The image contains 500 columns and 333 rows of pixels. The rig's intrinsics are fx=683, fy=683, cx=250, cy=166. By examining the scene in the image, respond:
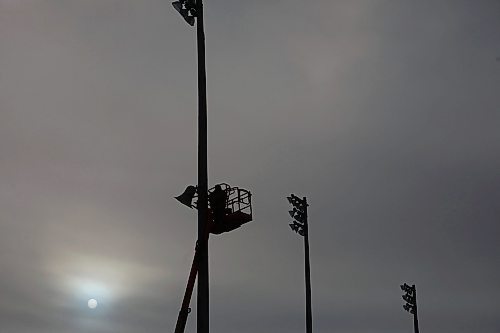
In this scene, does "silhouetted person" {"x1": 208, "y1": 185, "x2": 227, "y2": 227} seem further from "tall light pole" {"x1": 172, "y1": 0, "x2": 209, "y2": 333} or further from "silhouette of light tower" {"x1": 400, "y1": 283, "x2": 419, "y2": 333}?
"silhouette of light tower" {"x1": 400, "y1": 283, "x2": 419, "y2": 333}

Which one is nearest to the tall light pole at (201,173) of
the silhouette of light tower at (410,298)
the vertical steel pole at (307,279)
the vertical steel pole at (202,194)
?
the vertical steel pole at (202,194)

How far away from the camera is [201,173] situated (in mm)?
22078

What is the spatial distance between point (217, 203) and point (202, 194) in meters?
2.96

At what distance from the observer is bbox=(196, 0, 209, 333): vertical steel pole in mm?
20641

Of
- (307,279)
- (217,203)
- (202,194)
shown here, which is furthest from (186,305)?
(307,279)

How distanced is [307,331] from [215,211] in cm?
1688

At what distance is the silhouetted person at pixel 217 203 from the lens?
2484 centimetres

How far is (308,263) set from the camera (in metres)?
42.1

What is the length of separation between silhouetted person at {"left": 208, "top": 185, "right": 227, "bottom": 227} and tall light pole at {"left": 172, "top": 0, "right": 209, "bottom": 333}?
2344mm

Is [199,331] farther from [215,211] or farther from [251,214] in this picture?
[251,214]

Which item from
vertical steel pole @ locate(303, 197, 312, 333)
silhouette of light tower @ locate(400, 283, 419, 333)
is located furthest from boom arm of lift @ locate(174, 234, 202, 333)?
silhouette of light tower @ locate(400, 283, 419, 333)

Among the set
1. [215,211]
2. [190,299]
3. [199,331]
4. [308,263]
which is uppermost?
[308,263]

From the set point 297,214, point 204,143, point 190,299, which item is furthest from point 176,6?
point 297,214

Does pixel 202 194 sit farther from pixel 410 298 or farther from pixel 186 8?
pixel 410 298
